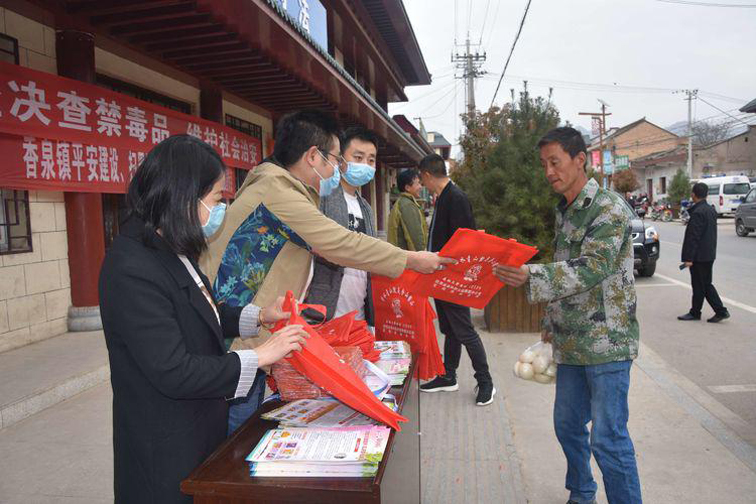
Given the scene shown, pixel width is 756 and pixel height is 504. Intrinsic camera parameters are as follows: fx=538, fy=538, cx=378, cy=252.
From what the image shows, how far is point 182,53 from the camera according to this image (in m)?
5.59

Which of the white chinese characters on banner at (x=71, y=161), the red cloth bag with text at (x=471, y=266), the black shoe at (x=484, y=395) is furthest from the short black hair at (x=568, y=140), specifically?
the white chinese characters on banner at (x=71, y=161)

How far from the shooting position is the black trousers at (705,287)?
22.2 ft

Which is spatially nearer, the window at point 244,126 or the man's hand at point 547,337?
the man's hand at point 547,337

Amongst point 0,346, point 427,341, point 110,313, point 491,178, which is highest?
point 491,178

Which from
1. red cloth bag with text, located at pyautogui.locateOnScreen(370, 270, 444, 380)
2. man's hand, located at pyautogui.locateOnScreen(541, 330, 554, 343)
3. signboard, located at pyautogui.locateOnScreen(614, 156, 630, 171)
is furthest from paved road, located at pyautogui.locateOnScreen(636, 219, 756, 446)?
signboard, located at pyautogui.locateOnScreen(614, 156, 630, 171)

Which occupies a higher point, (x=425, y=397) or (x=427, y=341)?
(x=427, y=341)

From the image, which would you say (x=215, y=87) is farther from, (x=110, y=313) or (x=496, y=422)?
(x=110, y=313)

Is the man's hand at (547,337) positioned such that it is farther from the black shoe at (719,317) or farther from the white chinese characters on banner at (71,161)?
the black shoe at (719,317)

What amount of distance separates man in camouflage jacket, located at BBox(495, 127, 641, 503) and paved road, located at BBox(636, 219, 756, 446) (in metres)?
1.90

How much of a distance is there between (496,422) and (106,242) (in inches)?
183

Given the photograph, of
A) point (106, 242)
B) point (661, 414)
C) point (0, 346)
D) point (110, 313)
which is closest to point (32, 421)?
point (0, 346)

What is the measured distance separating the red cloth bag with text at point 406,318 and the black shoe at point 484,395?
1.35 meters

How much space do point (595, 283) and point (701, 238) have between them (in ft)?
18.5

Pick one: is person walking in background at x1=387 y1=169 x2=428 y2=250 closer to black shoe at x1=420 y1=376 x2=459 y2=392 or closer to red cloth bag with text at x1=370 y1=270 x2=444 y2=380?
black shoe at x1=420 y1=376 x2=459 y2=392
